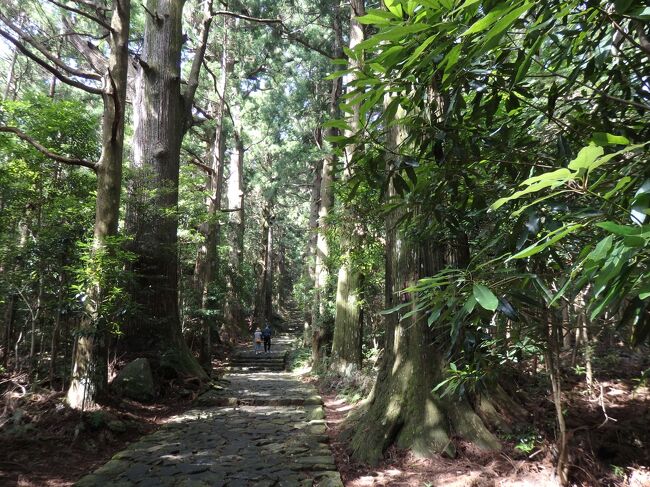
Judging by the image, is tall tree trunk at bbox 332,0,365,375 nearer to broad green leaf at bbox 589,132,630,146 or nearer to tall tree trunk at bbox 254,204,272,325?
broad green leaf at bbox 589,132,630,146

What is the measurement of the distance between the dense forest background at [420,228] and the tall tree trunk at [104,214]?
0.03 meters

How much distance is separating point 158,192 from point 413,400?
5.87 metres

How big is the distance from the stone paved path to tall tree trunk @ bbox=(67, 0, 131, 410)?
1057 millimetres

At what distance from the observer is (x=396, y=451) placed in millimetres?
4051

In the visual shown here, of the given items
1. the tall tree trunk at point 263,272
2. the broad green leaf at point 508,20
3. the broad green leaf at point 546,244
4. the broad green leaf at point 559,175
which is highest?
the tall tree trunk at point 263,272

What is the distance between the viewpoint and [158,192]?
757 centimetres

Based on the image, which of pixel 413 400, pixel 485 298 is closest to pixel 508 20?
pixel 485 298

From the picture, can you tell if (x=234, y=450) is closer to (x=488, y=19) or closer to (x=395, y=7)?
(x=395, y=7)

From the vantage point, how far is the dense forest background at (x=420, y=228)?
1.53m

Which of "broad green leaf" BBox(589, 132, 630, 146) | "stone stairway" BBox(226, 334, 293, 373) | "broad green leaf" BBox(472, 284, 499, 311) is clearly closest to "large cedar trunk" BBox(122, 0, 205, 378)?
"stone stairway" BBox(226, 334, 293, 373)

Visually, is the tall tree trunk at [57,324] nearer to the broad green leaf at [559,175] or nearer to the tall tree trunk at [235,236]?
the broad green leaf at [559,175]

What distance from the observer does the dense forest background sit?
1.53m

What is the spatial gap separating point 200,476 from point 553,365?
3.48m

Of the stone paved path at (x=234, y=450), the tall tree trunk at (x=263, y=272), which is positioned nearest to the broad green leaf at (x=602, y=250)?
the stone paved path at (x=234, y=450)
